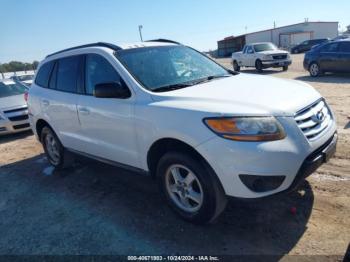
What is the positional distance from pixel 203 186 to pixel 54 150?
3.45 metres

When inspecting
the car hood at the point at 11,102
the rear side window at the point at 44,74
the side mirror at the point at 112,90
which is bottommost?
the car hood at the point at 11,102

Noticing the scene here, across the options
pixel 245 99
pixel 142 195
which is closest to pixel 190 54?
pixel 245 99

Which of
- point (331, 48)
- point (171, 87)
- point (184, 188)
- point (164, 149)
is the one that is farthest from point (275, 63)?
point (184, 188)

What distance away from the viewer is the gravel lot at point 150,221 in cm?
312

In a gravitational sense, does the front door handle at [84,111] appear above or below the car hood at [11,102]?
above

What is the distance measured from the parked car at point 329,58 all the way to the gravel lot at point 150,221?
376 inches

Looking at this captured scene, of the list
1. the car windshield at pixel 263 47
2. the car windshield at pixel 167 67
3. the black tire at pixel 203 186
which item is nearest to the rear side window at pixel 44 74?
the car windshield at pixel 167 67

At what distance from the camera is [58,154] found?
5590 mm

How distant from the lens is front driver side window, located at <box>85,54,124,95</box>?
3959 millimetres

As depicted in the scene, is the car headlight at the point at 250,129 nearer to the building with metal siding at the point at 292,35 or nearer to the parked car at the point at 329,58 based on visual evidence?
the parked car at the point at 329,58

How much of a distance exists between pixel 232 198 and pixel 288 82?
66.5 inches

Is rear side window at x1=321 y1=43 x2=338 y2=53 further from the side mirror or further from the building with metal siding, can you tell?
the building with metal siding

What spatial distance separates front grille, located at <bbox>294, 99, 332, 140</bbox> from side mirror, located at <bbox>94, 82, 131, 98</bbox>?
1.79 m

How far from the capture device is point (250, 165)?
2.80 metres
